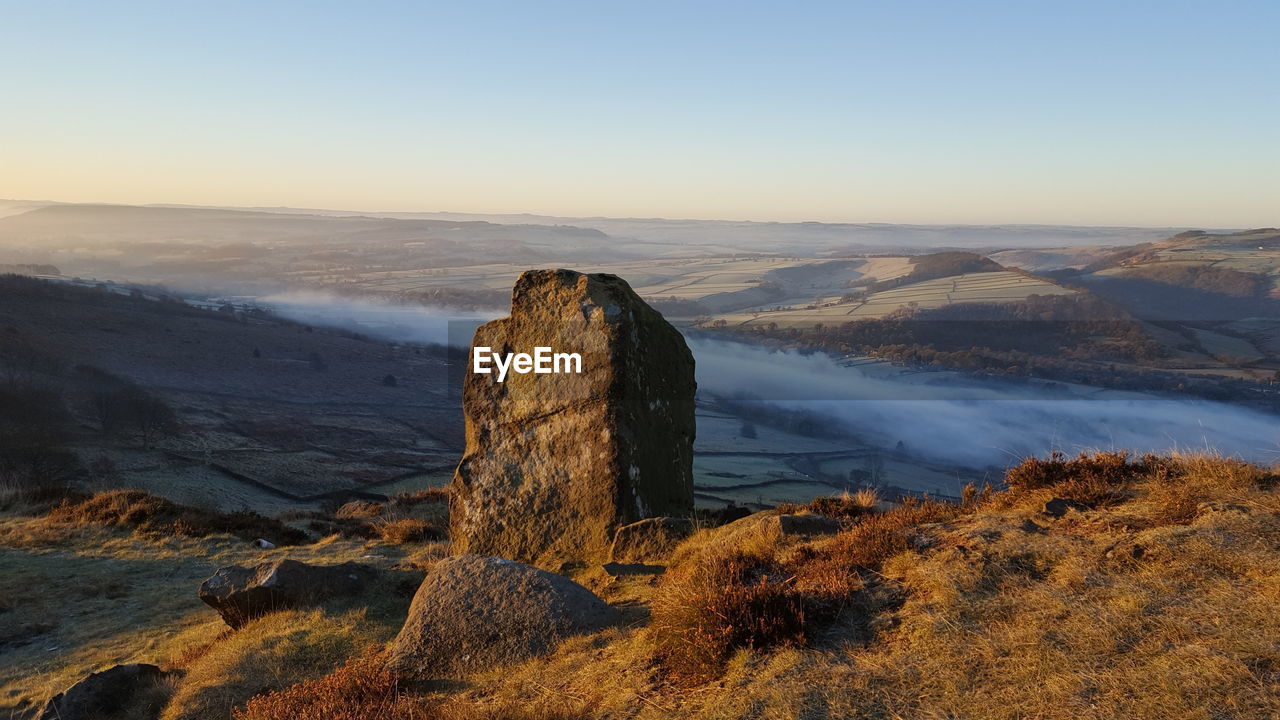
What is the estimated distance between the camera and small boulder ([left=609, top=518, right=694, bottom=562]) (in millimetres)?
9898

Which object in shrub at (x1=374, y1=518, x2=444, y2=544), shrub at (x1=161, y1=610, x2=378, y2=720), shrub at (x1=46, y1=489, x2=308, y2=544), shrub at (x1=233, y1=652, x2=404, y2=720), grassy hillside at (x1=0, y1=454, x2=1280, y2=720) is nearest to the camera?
grassy hillside at (x1=0, y1=454, x2=1280, y2=720)

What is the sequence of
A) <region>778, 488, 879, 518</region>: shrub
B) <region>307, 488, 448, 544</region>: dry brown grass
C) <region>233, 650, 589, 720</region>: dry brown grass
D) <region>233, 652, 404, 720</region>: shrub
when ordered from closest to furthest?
<region>233, 650, 589, 720</region>: dry brown grass < <region>233, 652, 404, 720</region>: shrub < <region>778, 488, 879, 518</region>: shrub < <region>307, 488, 448, 544</region>: dry brown grass

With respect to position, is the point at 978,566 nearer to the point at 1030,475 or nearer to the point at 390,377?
the point at 1030,475

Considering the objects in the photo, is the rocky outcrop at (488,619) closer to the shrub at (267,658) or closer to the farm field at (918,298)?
the shrub at (267,658)

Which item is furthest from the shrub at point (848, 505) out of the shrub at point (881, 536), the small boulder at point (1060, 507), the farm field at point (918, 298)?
the farm field at point (918, 298)

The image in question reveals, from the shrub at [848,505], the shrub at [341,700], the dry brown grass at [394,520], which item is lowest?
the dry brown grass at [394,520]

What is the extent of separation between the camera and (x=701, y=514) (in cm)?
1165

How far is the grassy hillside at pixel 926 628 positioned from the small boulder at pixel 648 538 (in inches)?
22.0

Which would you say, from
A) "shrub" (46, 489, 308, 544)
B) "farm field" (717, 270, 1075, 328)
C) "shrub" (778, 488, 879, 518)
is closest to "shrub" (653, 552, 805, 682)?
"shrub" (778, 488, 879, 518)

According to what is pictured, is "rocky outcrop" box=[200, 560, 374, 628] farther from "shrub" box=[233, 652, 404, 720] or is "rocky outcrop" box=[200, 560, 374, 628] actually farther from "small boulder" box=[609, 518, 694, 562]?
"small boulder" box=[609, 518, 694, 562]

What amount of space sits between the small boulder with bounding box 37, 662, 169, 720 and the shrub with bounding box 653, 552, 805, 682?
5.57 meters

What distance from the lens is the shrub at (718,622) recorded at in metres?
5.93

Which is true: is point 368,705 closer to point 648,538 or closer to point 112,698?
point 112,698

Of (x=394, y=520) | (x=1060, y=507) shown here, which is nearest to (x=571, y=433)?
(x=1060, y=507)
